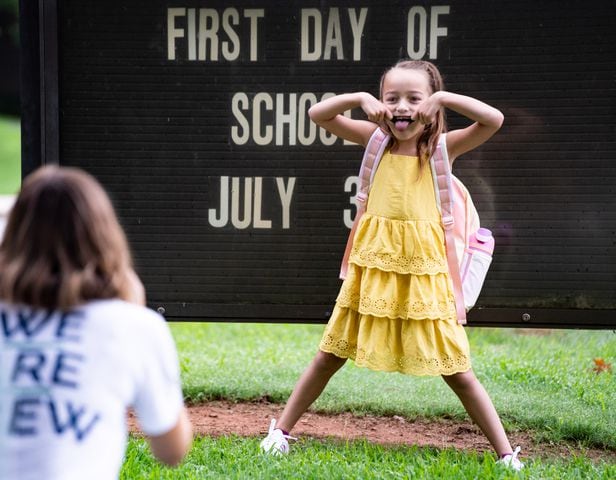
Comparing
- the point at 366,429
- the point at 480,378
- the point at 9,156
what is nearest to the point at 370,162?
the point at 366,429

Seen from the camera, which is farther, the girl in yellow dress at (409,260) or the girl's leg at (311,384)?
the girl's leg at (311,384)

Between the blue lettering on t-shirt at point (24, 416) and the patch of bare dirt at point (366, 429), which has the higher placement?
the blue lettering on t-shirt at point (24, 416)

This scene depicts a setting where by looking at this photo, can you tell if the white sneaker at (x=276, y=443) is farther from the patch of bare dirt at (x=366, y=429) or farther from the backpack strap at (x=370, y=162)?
the backpack strap at (x=370, y=162)

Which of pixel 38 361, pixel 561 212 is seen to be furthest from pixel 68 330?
pixel 561 212

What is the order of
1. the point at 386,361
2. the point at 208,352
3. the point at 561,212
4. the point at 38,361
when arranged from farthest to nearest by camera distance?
the point at 208,352 → the point at 561,212 → the point at 386,361 → the point at 38,361

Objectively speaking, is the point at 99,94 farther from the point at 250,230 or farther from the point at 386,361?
the point at 386,361

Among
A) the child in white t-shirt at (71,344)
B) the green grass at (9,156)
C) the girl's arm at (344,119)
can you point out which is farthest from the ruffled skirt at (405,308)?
the green grass at (9,156)

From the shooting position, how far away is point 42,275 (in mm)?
1802

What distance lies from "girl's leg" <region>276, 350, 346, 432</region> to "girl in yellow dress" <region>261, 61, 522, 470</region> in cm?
6

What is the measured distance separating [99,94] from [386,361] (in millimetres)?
1882

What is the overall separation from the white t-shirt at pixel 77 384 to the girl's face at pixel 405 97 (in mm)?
1976

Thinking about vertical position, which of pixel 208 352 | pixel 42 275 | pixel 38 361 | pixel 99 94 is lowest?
pixel 208 352

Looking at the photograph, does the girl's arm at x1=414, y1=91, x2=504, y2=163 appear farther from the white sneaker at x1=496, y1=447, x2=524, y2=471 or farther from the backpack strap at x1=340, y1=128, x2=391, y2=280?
the white sneaker at x1=496, y1=447, x2=524, y2=471

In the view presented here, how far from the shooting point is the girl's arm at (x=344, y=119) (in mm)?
3589
